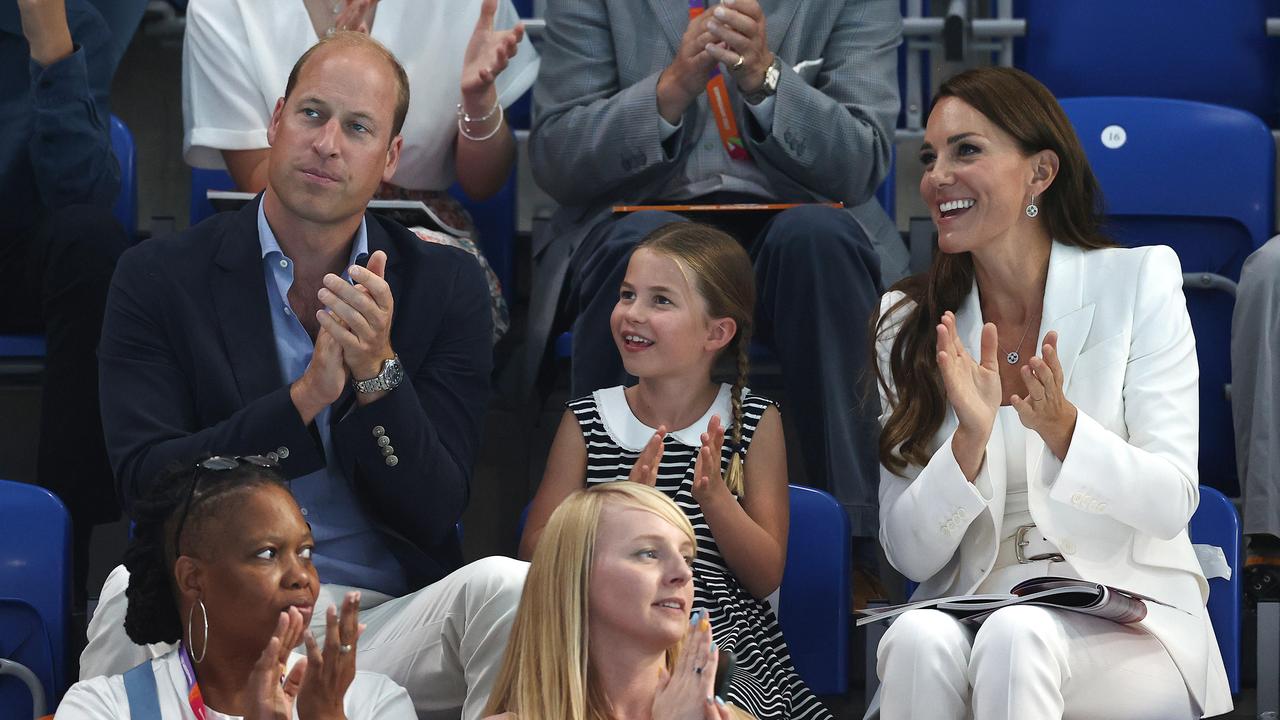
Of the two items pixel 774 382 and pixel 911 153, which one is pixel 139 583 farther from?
pixel 911 153

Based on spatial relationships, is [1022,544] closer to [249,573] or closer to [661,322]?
[661,322]

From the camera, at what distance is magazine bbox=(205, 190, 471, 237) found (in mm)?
2855

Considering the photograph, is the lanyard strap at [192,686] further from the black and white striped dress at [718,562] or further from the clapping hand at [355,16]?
the clapping hand at [355,16]

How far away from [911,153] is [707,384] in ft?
5.08

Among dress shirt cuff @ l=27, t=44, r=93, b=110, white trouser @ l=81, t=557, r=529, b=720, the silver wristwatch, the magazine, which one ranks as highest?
dress shirt cuff @ l=27, t=44, r=93, b=110

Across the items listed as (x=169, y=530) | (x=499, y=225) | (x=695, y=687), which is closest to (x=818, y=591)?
(x=695, y=687)

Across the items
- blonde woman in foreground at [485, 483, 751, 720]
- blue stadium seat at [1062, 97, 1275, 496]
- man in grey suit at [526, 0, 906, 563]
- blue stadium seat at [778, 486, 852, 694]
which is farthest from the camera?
blue stadium seat at [1062, 97, 1275, 496]

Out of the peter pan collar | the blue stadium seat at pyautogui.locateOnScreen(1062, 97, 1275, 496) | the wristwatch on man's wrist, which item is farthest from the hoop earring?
the blue stadium seat at pyautogui.locateOnScreen(1062, 97, 1275, 496)

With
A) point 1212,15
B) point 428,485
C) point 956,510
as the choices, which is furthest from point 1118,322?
point 1212,15

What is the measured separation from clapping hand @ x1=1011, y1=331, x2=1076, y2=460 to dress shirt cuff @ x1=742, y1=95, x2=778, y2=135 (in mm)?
921

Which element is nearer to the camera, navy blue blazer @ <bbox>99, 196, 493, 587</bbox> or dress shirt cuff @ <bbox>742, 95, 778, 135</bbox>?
navy blue blazer @ <bbox>99, 196, 493, 587</bbox>

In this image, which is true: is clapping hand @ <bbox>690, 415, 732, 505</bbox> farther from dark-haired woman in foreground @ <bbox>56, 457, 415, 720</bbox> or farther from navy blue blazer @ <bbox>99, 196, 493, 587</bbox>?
dark-haired woman in foreground @ <bbox>56, 457, 415, 720</bbox>

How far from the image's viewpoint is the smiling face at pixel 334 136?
7.76 feet

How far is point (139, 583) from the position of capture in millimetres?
2043
